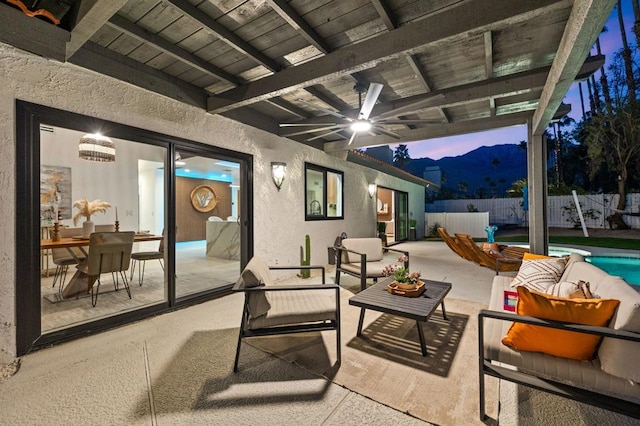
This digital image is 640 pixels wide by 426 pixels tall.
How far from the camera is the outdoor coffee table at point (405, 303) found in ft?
7.11

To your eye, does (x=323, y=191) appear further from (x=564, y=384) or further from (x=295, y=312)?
(x=564, y=384)

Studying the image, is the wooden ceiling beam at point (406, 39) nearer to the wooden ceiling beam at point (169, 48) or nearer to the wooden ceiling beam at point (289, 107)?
the wooden ceiling beam at point (169, 48)

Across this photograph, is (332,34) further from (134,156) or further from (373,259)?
(134,156)

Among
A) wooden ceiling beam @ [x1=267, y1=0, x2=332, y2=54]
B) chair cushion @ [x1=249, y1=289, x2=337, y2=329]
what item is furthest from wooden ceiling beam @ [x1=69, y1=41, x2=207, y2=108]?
chair cushion @ [x1=249, y1=289, x2=337, y2=329]

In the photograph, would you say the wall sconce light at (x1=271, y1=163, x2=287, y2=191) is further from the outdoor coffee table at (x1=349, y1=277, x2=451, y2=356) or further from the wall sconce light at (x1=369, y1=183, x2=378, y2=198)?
the wall sconce light at (x1=369, y1=183, x2=378, y2=198)

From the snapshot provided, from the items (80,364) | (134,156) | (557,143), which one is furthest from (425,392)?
(557,143)

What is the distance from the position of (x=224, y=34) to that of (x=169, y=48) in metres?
0.65

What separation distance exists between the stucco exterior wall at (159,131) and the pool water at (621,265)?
556cm

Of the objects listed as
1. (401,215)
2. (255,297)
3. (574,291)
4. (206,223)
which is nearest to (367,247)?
(255,297)

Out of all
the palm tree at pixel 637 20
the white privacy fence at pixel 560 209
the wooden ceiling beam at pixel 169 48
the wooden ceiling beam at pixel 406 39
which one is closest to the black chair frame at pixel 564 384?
the wooden ceiling beam at pixel 406 39

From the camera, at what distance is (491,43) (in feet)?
8.39

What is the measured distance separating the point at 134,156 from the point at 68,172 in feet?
4.32

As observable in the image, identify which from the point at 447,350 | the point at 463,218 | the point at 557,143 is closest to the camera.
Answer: the point at 447,350

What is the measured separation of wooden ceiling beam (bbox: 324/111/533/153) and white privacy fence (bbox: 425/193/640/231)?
6826mm
